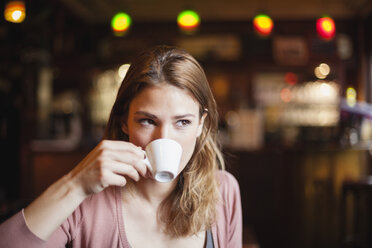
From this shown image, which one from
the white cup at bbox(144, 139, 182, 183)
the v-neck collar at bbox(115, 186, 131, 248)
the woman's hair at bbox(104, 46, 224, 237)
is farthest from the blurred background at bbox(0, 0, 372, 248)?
the white cup at bbox(144, 139, 182, 183)

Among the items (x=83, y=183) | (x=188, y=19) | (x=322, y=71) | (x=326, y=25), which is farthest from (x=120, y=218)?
(x=322, y=71)

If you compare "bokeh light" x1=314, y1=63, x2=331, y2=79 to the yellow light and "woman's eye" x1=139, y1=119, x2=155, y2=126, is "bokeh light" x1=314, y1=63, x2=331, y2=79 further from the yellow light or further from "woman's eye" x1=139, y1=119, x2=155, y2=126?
"woman's eye" x1=139, y1=119, x2=155, y2=126

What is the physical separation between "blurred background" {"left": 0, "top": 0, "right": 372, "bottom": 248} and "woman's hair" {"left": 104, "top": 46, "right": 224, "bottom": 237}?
1.98 metres

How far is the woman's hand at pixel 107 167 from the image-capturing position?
94 centimetres

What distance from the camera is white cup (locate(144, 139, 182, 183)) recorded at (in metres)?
Result: 0.95

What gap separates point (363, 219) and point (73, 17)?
212 inches

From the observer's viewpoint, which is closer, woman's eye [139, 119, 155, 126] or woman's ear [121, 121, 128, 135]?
woman's eye [139, 119, 155, 126]

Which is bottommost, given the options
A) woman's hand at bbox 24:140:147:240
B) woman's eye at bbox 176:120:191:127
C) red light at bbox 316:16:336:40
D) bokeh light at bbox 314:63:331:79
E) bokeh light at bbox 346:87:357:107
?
woman's hand at bbox 24:140:147:240

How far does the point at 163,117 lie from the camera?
113cm

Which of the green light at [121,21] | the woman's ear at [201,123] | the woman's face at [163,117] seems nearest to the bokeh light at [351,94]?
the green light at [121,21]

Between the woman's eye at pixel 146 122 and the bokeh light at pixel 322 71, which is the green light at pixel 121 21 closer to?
the bokeh light at pixel 322 71

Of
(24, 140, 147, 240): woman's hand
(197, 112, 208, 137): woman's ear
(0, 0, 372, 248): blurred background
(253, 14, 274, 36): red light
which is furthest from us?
(253, 14, 274, 36): red light

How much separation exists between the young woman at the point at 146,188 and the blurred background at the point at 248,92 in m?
2.04

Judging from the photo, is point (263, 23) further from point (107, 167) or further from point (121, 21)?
point (107, 167)
